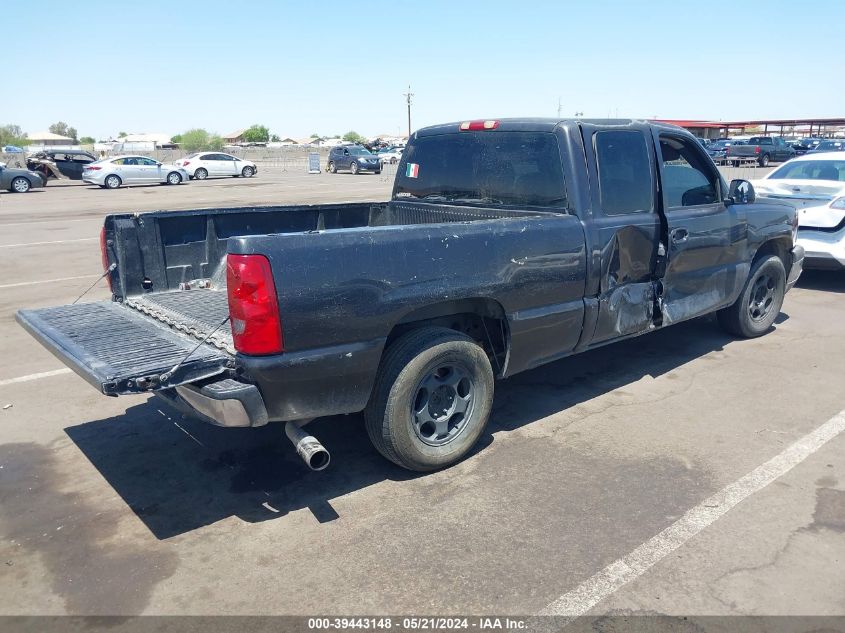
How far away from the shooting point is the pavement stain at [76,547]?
→ 3057 millimetres

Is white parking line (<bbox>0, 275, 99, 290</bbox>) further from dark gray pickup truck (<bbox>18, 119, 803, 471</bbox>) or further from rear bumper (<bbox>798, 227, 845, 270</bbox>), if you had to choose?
rear bumper (<bbox>798, 227, 845, 270</bbox>)

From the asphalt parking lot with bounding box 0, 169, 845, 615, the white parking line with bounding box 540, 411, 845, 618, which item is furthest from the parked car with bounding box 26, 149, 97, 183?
the white parking line with bounding box 540, 411, 845, 618

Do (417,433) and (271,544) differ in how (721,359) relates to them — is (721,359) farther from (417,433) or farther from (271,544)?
(271,544)

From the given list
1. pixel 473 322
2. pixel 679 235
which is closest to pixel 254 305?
pixel 473 322

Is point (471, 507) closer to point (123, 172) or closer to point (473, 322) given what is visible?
point (473, 322)

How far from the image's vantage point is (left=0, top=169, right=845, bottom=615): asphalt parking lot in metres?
3.05

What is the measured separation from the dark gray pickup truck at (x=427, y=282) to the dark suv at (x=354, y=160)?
35.1m

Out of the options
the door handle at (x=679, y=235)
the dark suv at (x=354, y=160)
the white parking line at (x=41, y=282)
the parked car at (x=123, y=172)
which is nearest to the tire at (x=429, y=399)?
the door handle at (x=679, y=235)

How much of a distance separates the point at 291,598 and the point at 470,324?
2.05 metres

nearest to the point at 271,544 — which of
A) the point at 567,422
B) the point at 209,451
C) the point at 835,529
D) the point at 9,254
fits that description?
the point at 209,451

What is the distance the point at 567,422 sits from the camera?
4883 millimetres

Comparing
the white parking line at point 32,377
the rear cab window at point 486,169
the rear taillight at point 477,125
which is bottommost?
the white parking line at point 32,377

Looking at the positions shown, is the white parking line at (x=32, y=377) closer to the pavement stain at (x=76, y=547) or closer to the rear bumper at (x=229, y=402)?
the pavement stain at (x=76, y=547)

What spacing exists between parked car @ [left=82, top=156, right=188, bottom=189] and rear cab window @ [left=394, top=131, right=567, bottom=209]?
91.5 ft
